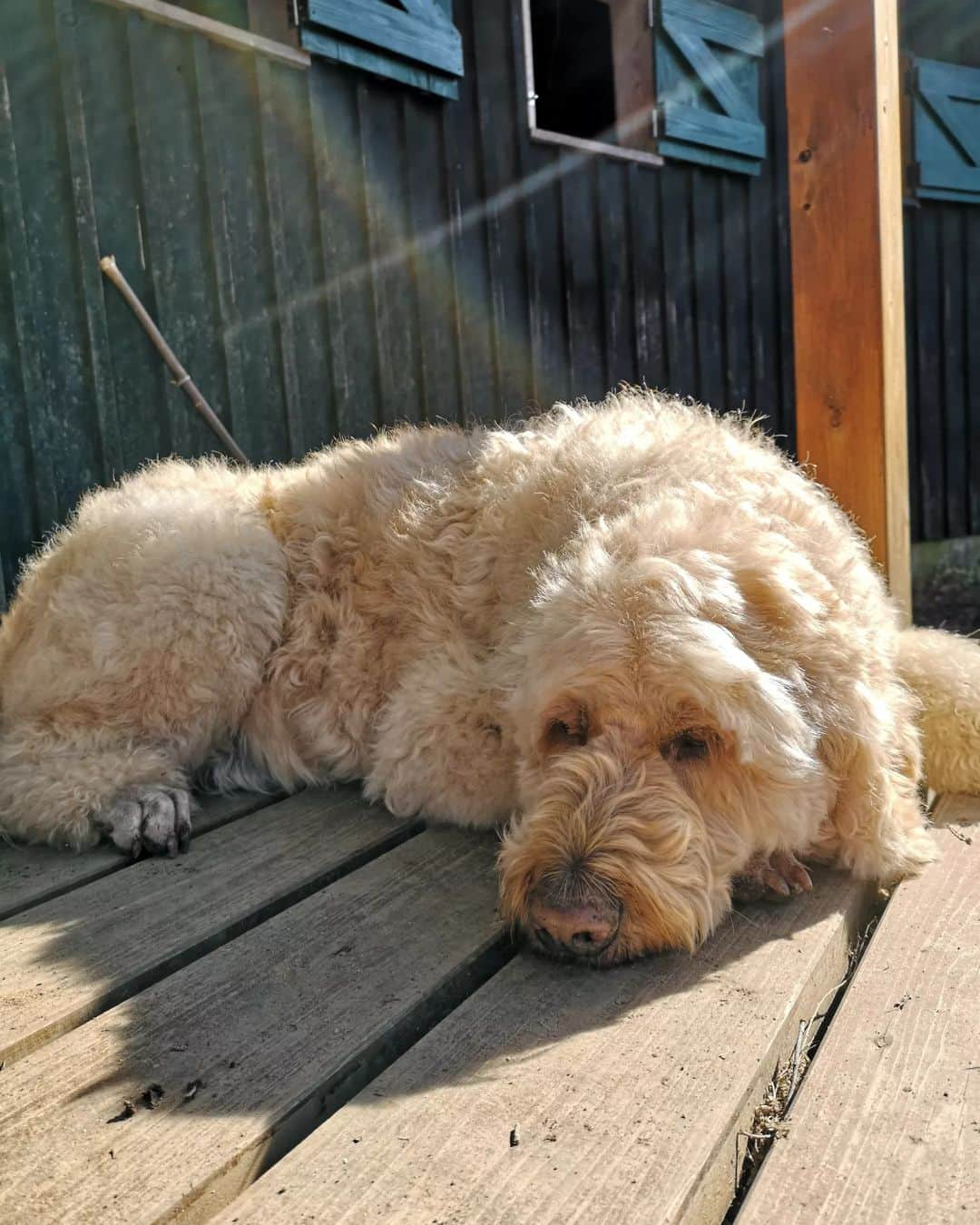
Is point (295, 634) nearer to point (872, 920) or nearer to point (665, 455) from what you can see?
point (665, 455)

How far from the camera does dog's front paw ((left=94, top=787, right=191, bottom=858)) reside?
9.05 ft

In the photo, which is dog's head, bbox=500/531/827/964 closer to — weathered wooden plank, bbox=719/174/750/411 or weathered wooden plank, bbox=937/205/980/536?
weathered wooden plank, bbox=719/174/750/411

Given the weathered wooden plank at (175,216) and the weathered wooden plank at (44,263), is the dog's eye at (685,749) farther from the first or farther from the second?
the weathered wooden plank at (175,216)

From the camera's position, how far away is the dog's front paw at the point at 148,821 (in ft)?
9.05

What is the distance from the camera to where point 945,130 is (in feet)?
30.6

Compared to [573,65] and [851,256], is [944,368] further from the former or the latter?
[851,256]

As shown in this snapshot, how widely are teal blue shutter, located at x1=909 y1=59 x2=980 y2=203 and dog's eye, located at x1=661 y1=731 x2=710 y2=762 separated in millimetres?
8860

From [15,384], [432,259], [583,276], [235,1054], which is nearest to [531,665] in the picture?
[235,1054]

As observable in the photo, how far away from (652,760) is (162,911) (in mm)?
1190

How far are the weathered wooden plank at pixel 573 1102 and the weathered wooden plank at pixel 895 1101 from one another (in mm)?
93

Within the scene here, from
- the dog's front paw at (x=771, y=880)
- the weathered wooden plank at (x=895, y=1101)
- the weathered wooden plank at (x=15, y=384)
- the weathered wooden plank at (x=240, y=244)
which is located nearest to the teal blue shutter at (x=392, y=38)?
the weathered wooden plank at (x=240, y=244)

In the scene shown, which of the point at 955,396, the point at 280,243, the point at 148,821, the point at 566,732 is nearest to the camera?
the point at 566,732

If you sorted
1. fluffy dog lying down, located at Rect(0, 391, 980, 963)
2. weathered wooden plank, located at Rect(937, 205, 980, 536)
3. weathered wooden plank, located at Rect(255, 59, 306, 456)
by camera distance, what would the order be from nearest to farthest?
1. fluffy dog lying down, located at Rect(0, 391, 980, 963)
2. weathered wooden plank, located at Rect(255, 59, 306, 456)
3. weathered wooden plank, located at Rect(937, 205, 980, 536)

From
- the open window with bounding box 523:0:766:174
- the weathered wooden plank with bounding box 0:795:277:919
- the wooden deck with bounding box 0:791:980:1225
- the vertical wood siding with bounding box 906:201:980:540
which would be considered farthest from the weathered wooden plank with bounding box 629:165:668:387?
the wooden deck with bounding box 0:791:980:1225
